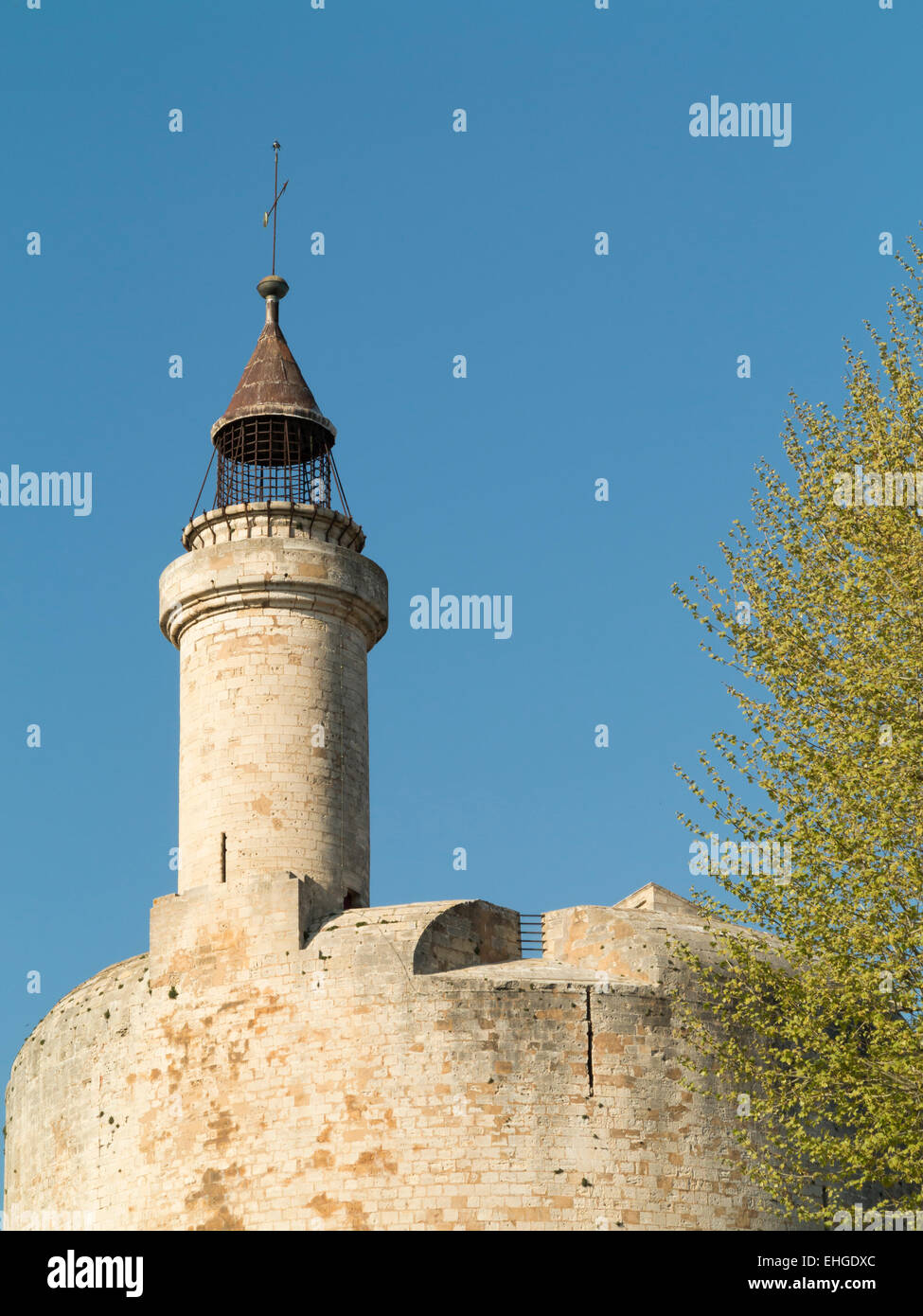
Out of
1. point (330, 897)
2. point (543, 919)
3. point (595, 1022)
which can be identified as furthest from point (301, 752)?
point (595, 1022)

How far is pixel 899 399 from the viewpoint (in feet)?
84.9

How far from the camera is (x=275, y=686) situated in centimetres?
3262

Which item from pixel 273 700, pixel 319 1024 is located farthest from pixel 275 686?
pixel 319 1024

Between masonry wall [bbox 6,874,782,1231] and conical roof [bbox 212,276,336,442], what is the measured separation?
9647mm

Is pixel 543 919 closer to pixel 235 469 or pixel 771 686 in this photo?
pixel 771 686

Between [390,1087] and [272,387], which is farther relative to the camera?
[272,387]

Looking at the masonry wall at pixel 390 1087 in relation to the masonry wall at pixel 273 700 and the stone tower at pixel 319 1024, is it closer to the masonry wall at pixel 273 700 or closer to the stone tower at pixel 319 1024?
the stone tower at pixel 319 1024

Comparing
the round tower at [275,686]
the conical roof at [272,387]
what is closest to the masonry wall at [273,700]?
the round tower at [275,686]

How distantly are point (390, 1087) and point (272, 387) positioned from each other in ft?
46.4

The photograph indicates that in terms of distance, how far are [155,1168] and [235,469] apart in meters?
13.2

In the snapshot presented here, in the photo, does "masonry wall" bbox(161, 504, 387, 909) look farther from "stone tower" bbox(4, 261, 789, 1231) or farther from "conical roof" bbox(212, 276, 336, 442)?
"conical roof" bbox(212, 276, 336, 442)

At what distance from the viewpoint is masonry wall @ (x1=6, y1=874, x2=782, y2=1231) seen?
28.2 meters

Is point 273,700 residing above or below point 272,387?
below

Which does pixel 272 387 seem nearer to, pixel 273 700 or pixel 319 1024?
pixel 273 700
